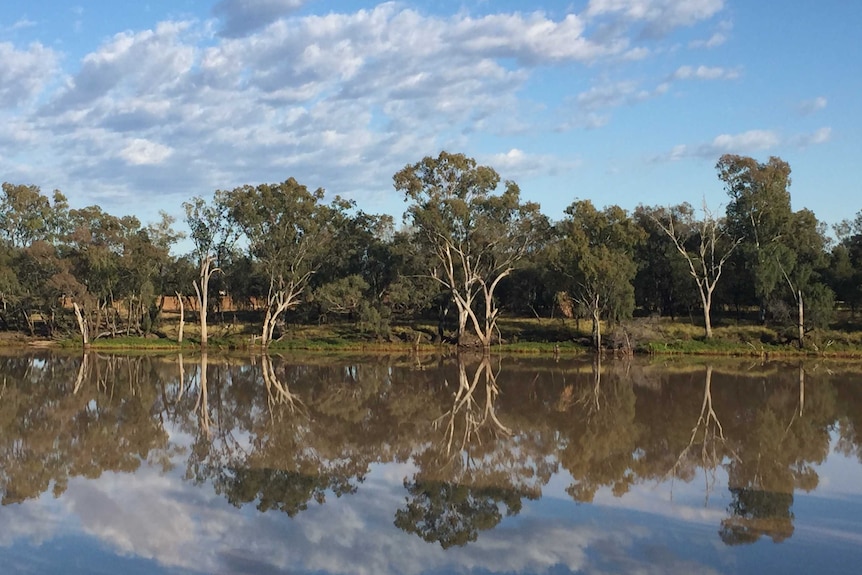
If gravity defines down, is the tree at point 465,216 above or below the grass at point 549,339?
above

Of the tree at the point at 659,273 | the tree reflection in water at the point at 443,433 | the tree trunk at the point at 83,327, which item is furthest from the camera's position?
the tree at the point at 659,273

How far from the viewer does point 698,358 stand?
38781mm

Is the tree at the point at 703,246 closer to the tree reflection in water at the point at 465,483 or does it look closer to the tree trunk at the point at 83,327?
the tree reflection in water at the point at 465,483

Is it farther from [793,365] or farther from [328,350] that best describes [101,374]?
[793,365]

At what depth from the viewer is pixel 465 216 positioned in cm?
4281

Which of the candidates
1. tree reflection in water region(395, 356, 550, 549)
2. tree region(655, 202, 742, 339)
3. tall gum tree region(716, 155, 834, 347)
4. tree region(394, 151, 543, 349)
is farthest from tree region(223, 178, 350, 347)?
tree reflection in water region(395, 356, 550, 549)

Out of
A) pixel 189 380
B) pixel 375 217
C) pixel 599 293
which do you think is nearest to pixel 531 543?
pixel 189 380

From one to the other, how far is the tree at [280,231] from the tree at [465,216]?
675 cm

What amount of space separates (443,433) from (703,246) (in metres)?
30.8

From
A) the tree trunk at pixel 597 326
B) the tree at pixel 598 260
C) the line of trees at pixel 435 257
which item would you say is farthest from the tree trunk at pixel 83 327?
the tree trunk at pixel 597 326

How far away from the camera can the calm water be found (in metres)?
9.26

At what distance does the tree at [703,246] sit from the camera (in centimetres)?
4344

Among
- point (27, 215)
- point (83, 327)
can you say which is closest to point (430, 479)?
point (83, 327)

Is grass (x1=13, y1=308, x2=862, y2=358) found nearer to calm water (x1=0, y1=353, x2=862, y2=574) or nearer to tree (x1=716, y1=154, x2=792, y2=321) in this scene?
tree (x1=716, y1=154, x2=792, y2=321)
